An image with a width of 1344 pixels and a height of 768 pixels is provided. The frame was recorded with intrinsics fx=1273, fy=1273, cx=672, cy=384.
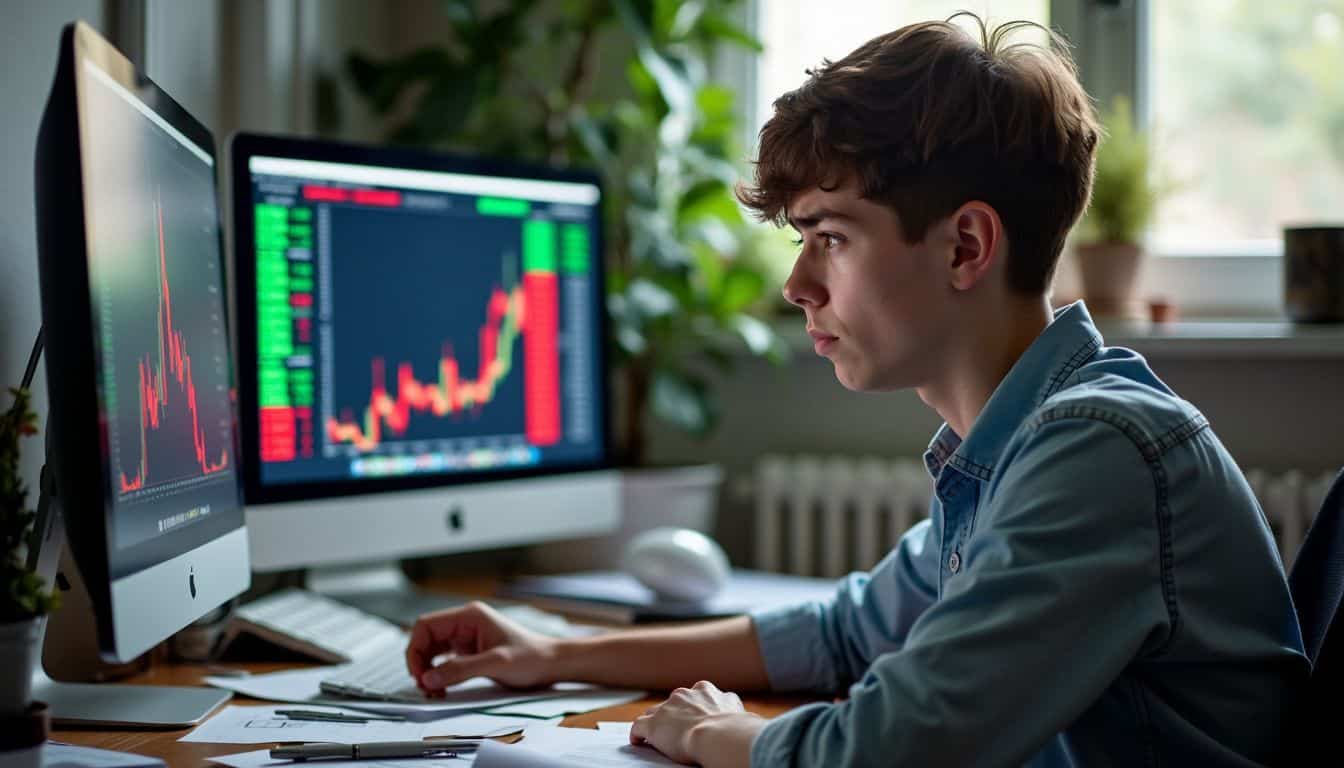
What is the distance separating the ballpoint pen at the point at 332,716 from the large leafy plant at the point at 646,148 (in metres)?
0.89

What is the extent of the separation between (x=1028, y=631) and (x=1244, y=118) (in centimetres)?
148

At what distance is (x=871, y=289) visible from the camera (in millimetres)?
916

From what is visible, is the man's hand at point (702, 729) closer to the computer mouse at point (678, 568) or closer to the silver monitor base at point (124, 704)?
the silver monitor base at point (124, 704)

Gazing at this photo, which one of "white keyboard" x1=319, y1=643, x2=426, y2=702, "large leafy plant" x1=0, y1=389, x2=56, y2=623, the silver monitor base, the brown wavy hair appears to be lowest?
"white keyboard" x1=319, y1=643, x2=426, y2=702

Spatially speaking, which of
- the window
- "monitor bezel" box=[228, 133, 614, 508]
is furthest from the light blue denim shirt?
the window

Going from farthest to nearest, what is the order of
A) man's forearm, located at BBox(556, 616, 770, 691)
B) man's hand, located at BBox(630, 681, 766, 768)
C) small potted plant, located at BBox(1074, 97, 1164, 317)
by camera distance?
1. small potted plant, located at BBox(1074, 97, 1164, 317)
2. man's forearm, located at BBox(556, 616, 770, 691)
3. man's hand, located at BBox(630, 681, 766, 768)

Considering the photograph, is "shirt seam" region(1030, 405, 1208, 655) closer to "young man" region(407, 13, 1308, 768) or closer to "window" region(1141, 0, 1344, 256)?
"young man" region(407, 13, 1308, 768)

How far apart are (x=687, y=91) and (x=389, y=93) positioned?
0.43 meters

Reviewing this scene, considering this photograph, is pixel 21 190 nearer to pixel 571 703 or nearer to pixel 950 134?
pixel 571 703

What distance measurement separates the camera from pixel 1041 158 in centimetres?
93

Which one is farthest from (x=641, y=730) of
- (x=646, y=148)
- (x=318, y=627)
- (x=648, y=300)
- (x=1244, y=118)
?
(x=1244, y=118)

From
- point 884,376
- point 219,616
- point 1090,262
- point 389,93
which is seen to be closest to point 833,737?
point 884,376

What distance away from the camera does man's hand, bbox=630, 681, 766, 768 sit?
81 cm

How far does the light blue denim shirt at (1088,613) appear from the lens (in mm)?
699
